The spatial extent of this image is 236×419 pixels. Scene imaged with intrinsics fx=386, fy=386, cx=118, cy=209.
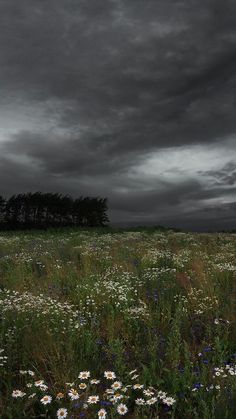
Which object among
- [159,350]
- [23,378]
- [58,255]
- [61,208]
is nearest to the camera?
[23,378]

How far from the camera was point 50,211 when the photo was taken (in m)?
70.6

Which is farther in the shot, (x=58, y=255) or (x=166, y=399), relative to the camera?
(x=58, y=255)

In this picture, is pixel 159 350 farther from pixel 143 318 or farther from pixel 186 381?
pixel 143 318

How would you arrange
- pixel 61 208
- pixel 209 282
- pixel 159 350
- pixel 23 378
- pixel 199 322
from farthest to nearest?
pixel 61 208, pixel 209 282, pixel 199 322, pixel 159 350, pixel 23 378

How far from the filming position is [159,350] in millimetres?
4969

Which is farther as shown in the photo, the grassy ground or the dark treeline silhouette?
the dark treeline silhouette

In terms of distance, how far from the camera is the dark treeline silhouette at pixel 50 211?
66.4m

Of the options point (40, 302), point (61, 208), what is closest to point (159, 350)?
point (40, 302)

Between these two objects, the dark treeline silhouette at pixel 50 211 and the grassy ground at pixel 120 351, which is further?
the dark treeline silhouette at pixel 50 211

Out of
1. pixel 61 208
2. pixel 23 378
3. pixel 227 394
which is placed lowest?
pixel 23 378

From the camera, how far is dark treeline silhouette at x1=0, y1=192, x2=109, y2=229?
6638cm

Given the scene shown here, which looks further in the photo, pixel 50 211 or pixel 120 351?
pixel 50 211

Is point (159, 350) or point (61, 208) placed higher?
point (61, 208)

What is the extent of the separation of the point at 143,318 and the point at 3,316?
2223 millimetres
